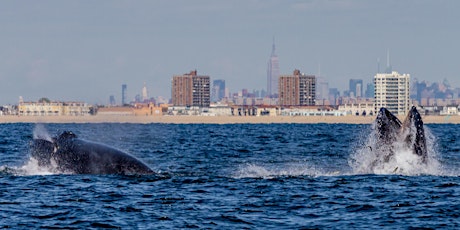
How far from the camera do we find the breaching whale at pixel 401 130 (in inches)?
1215

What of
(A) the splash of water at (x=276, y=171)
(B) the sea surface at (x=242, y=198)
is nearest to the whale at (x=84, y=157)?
(B) the sea surface at (x=242, y=198)

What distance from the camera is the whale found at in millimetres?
31719

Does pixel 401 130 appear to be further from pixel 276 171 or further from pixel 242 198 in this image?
pixel 276 171

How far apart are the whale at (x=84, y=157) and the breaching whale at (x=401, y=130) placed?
7.54 meters

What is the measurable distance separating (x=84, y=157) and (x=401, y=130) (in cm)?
1009

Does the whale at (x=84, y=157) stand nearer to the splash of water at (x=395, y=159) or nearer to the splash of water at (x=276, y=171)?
the splash of water at (x=276, y=171)

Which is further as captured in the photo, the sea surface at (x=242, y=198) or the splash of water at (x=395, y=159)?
the splash of water at (x=395, y=159)

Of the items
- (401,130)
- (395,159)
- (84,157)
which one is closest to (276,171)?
(395,159)

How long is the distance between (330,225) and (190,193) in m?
6.39

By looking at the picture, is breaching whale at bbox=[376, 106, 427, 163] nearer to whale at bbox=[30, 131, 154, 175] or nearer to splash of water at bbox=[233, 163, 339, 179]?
splash of water at bbox=[233, 163, 339, 179]

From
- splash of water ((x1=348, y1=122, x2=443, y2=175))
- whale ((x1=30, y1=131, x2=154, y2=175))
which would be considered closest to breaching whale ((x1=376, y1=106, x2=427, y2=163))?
splash of water ((x1=348, y1=122, x2=443, y2=175))

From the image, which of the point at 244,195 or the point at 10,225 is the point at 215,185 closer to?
the point at 244,195

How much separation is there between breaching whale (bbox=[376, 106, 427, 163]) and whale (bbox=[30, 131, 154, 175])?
24.7 feet

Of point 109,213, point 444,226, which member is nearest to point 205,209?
point 109,213
